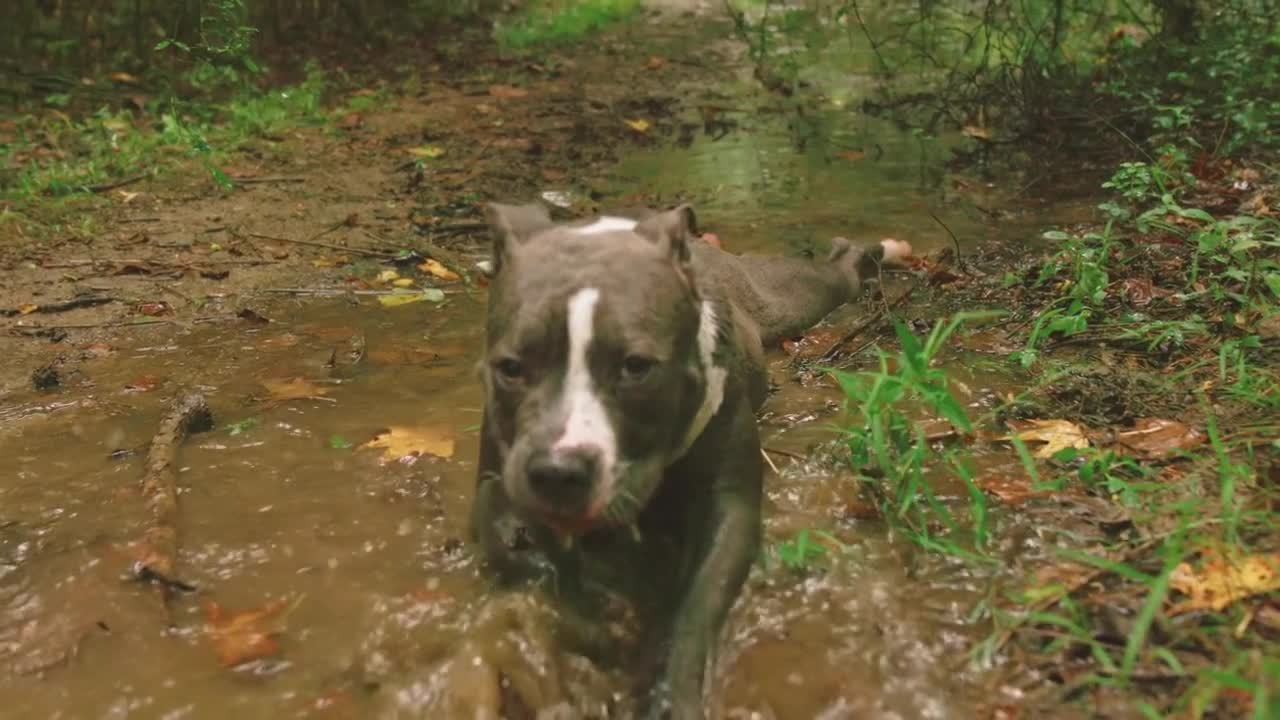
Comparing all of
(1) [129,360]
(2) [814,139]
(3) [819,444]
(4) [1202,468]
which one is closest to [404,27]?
(2) [814,139]

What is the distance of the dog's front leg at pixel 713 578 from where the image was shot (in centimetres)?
231

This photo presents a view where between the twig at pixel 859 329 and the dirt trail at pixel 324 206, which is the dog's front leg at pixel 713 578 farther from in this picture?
the dirt trail at pixel 324 206

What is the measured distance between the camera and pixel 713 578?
2.55 metres

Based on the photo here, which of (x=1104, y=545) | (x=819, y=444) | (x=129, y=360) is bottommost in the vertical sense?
(x=129, y=360)

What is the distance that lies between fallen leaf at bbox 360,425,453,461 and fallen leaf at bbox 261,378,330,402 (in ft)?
1.49

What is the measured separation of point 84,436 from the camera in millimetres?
3512

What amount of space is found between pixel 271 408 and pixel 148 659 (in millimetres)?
1416

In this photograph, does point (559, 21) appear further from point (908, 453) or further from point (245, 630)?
point (245, 630)

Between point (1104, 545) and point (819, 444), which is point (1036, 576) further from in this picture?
point (819, 444)

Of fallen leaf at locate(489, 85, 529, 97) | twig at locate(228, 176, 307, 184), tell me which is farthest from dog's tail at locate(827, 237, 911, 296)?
fallen leaf at locate(489, 85, 529, 97)

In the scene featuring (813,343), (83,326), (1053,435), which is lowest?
(83,326)

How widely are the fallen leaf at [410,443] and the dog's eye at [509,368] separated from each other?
106 centimetres

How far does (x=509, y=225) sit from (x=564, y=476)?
89 centimetres

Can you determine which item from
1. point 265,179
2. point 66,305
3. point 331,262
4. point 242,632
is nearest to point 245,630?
point 242,632
